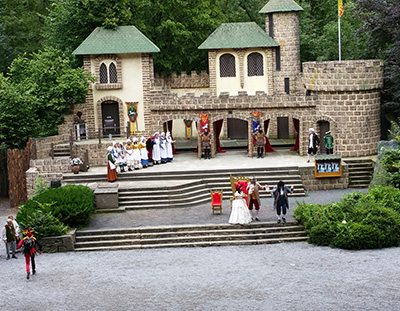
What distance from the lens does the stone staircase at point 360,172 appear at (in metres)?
36.6

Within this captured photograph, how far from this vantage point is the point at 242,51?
148 feet

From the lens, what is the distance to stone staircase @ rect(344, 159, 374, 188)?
36.6 metres

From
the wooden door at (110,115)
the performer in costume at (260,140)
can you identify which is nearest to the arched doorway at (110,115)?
the wooden door at (110,115)

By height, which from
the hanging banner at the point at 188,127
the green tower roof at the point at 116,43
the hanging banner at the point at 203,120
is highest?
the green tower roof at the point at 116,43

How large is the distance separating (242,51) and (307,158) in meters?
9.22

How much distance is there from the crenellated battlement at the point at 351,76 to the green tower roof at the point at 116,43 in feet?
29.1

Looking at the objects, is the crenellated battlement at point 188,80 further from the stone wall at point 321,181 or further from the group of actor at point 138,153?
the stone wall at point 321,181

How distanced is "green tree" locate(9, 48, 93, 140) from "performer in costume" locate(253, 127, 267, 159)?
9044mm

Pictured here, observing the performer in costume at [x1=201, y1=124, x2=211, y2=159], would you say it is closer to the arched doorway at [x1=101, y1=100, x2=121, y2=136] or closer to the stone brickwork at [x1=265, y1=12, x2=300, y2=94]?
the arched doorway at [x1=101, y1=100, x2=121, y2=136]

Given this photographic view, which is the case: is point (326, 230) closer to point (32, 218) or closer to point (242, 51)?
point (32, 218)

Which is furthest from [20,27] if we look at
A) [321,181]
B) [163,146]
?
[321,181]

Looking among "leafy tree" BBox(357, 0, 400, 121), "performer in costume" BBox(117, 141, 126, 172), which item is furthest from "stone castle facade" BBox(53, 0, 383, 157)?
"performer in costume" BBox(117, 141, 126, 172)

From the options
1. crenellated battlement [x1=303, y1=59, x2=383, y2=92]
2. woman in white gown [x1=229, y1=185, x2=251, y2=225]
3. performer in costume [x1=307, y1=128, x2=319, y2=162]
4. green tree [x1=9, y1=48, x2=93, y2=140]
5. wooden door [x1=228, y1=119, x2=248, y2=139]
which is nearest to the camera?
woman in white gown [x1=229, y1=185, x2=251, y2=225]

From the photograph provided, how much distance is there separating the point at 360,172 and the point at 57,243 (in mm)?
15284
